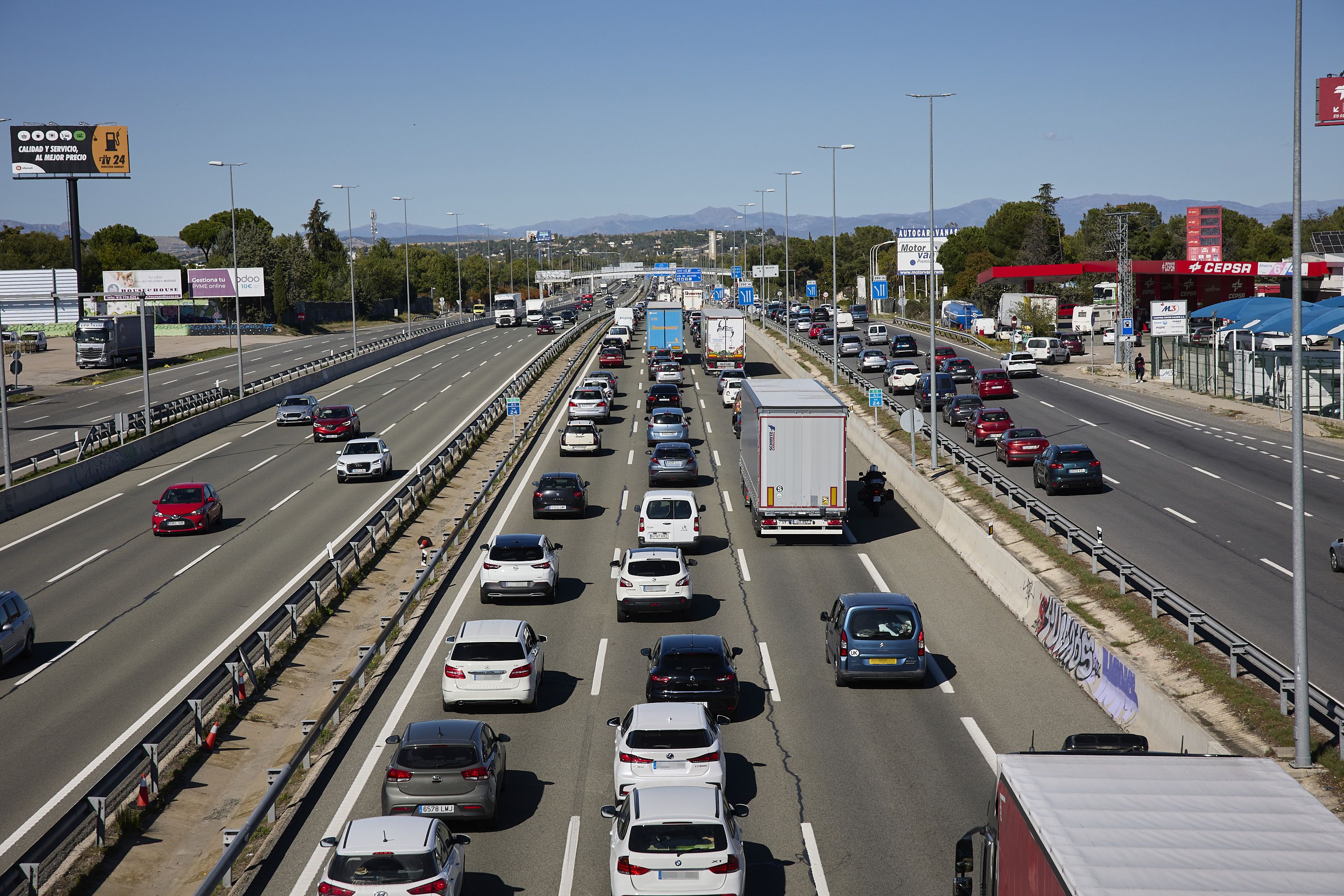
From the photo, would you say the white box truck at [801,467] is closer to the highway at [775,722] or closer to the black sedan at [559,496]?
the highway at [775,722]

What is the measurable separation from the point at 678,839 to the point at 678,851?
14 centimetres

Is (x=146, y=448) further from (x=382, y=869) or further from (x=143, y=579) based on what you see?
(x=382, y=869)

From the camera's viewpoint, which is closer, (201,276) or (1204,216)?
(1204,216)

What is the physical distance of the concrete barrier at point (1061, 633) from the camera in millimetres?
17312

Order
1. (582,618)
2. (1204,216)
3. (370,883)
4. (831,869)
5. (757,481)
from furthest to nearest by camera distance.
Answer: (1204,216), (757,481), (582,618), (831,869), (370,883)

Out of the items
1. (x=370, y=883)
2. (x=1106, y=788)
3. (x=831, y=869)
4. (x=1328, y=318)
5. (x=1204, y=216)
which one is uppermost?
(x=1204, y=216)

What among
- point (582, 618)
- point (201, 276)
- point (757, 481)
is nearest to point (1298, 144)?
point (582, 618)

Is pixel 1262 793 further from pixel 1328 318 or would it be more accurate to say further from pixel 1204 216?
pixel 1204 216

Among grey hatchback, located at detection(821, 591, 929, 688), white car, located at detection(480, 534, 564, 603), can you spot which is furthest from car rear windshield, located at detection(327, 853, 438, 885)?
white car, located at detection(480, 534, 564, 603)

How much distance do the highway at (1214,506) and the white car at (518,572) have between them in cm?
1376

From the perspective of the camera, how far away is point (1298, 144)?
51.5 feet

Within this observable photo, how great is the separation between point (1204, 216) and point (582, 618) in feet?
283

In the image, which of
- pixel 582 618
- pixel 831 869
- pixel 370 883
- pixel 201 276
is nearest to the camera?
pixel 370 883

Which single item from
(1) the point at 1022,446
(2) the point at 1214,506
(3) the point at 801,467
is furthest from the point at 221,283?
(2) the point at 1214,506
